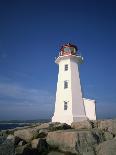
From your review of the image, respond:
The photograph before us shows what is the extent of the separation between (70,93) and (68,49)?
214 inches

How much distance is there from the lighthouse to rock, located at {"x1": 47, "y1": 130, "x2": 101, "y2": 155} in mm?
5990

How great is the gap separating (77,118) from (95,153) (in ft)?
28.4

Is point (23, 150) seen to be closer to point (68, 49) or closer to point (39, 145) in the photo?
point (39, 145)

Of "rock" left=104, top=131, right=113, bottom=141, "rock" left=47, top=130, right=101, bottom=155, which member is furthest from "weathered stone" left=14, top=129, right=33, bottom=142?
"rock" left=104, top=131, right=113, bottom=141

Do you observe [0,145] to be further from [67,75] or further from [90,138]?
[67,75]

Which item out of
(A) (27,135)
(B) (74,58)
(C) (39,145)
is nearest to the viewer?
(C) (39,145)

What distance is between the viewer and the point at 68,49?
25.4 metres

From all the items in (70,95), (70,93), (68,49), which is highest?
(68,49)

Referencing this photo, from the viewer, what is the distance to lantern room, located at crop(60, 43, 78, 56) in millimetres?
25136

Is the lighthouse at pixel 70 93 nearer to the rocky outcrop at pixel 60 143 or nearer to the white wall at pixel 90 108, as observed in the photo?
the white wall at pixel 90 108

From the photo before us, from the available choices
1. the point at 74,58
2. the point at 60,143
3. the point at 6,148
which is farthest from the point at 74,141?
the point at 74,58

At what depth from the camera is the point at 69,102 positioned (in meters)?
23.0

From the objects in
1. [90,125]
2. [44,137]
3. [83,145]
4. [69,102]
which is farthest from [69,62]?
[83,145]

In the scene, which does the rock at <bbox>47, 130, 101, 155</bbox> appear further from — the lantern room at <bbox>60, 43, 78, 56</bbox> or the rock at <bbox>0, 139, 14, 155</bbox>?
the lantern room at <bbox>60, 43, 78, 56</bbox>
